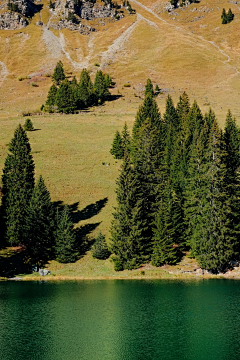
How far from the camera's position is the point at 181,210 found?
238 feet

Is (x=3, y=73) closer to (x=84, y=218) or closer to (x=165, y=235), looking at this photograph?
(x=84, y=218)

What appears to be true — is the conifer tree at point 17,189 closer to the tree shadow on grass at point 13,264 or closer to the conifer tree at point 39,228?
the conifer tree at point 39,228

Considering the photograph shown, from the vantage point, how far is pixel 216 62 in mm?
191625

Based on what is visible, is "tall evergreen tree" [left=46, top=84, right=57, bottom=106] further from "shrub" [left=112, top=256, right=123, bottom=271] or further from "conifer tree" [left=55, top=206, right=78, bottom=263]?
"shrub" [left=112, top=256, right=123, bottom=271]

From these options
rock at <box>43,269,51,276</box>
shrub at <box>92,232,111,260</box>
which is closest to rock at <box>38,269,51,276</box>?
rock at <box>43,269,51,276</box>

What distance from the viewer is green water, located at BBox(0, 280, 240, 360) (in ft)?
108

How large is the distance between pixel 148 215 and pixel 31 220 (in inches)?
866

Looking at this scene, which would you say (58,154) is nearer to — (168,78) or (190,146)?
(190,146)

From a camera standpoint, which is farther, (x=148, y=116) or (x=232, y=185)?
(x=148, y=116)

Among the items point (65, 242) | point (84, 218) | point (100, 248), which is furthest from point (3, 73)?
point (100, 248)

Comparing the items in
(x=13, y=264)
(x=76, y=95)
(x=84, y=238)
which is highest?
(x=76, y=95)

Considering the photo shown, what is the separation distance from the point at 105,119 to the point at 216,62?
9094cm

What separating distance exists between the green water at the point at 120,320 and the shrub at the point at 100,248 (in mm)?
8050

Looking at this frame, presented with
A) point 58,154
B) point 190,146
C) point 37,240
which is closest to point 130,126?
point 58,154
